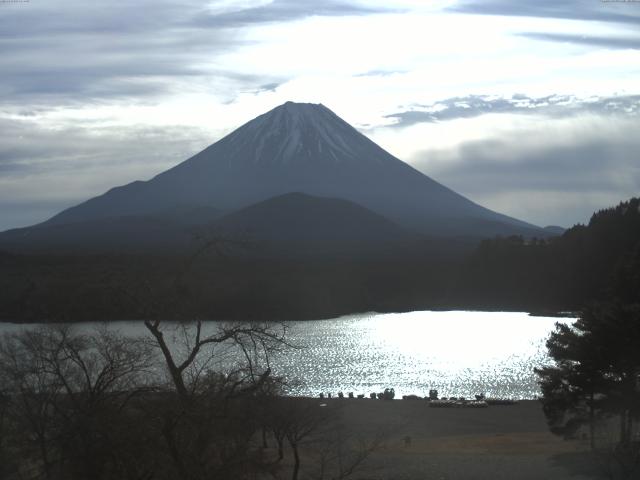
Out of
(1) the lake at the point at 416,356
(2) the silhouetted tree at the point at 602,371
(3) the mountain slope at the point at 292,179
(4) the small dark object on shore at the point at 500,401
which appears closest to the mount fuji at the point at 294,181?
(3) the mountain slope at the point at 292,179

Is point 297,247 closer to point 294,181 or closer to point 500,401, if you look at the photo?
point 294,181

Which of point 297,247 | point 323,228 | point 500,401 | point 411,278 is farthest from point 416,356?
point 323,228

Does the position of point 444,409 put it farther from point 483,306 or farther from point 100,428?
point 483,306

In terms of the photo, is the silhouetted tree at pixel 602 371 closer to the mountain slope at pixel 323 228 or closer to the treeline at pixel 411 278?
the treeline at pixel 411 278

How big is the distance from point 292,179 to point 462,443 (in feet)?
341

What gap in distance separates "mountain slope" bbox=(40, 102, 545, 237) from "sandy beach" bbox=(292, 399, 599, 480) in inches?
3563

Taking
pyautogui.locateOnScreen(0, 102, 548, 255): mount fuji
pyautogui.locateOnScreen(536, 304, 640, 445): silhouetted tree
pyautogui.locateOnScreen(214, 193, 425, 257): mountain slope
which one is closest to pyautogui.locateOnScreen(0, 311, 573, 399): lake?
pyautogui.locateOnScreen(536, 304, 640, 445): silhouetted tree

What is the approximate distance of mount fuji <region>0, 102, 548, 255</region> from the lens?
11425 centimetres

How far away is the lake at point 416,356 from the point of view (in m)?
27.1

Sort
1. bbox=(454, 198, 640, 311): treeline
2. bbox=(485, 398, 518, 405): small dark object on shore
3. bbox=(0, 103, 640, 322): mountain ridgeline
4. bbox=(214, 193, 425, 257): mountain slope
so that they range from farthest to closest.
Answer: bbox=(214, 193, 425, 257): mountain slope
bbox=(454, 198, 640, 311): treeline
bbox=(485, 398, 518, 405): small dark object on shore
bbox=(0, 103, 640, 322): mountain ridgeline

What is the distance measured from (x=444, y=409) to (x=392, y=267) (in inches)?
2051

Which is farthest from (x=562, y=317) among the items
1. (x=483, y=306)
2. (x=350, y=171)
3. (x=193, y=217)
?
(x=350, y=171)

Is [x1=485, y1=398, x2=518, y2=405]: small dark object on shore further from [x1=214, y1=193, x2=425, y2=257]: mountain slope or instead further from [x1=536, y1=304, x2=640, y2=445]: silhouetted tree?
[x1=214, y1=193, x2=425, y2=257]: mountain slope

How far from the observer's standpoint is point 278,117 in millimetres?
122688
